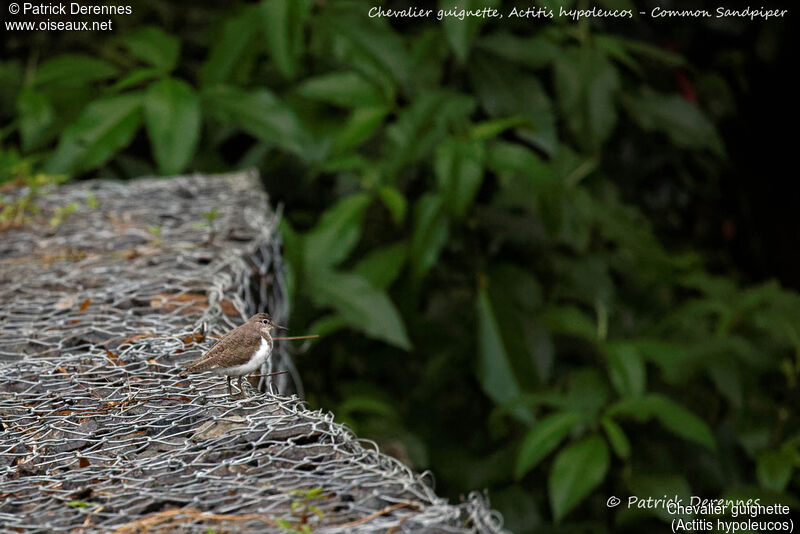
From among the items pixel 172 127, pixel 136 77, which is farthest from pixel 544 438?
pixel 136 77

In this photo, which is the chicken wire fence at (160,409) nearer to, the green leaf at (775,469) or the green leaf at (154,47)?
the green leaf at (154,47)

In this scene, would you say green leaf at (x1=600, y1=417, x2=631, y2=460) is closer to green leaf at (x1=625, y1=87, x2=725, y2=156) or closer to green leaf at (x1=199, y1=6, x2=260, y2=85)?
green leaf at (x1=625, y1=87, x2=725, y2=156)

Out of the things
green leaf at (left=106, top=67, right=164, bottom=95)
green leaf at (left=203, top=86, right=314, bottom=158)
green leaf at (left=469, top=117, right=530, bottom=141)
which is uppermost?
green leaf at (left=106, top=67, right=164, bottom=95)

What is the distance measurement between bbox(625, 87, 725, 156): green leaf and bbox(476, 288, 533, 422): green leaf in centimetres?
117

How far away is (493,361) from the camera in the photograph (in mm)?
3449

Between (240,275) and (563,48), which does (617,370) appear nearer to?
(563,48)

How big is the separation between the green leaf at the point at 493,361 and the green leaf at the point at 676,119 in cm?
117

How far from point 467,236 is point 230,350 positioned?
2.10m

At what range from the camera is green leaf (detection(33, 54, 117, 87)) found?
145 inches

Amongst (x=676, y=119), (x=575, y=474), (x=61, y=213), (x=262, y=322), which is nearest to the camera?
(x=262, y=322)

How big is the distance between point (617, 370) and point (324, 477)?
91.0 inches

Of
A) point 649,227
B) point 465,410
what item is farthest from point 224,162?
point 649,227

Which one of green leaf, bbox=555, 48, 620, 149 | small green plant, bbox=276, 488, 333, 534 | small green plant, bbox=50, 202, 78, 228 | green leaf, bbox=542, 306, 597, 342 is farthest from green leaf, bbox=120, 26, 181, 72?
small green plant, bbox=276, 488, 333, 534

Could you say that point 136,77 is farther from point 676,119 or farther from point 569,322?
→ point 676,119
